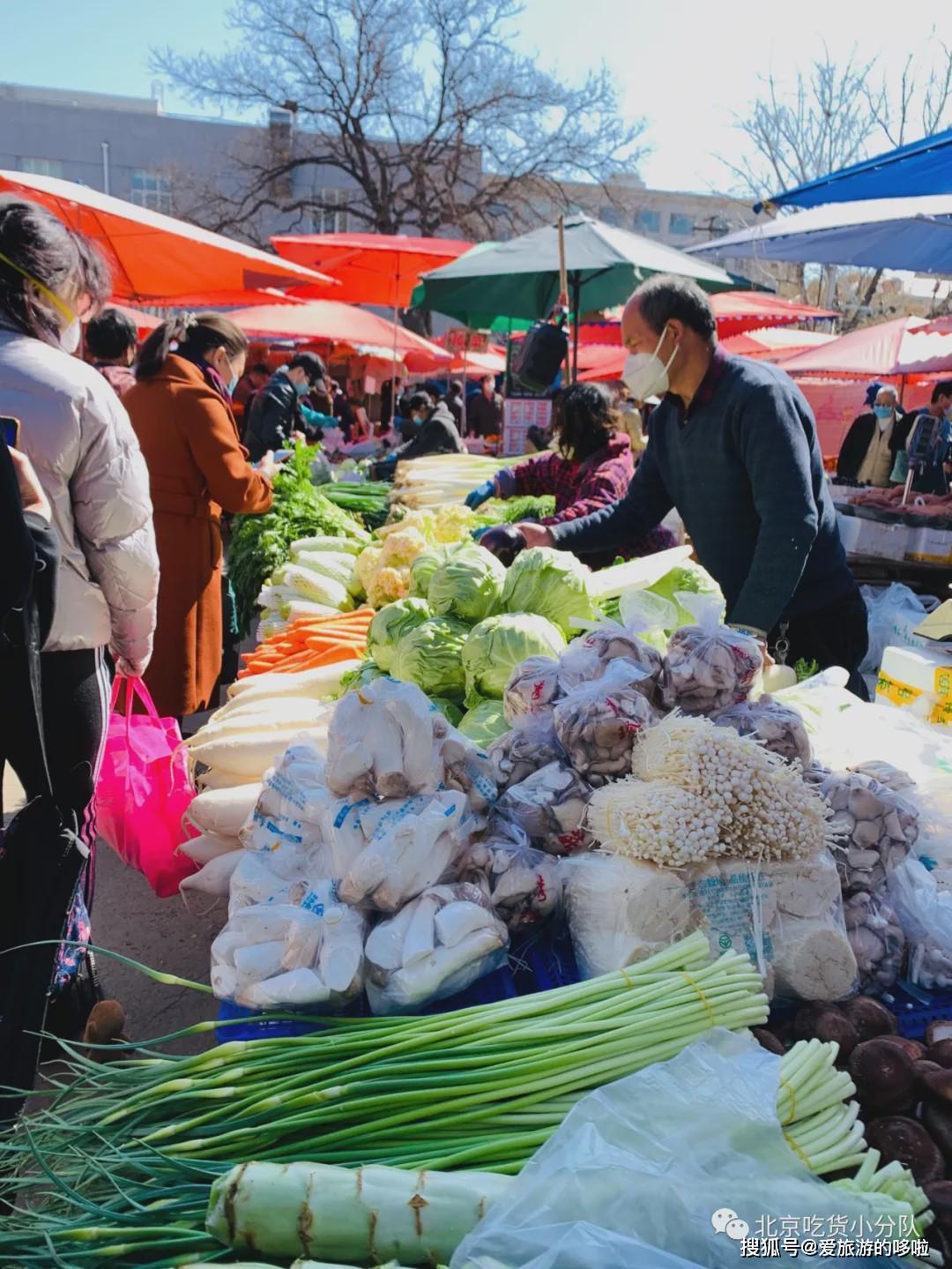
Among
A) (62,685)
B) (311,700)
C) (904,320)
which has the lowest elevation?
(311,700)

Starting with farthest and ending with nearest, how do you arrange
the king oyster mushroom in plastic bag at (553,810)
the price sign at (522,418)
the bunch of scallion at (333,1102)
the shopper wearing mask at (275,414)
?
the shopper wearing mask at (275,414)
the price sign at (522,418)
the king oyster mushroom in plastic bag at (553,810)
the bunch of scallion at (333,1102)

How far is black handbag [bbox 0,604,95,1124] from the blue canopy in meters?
4.73

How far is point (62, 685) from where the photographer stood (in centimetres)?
248

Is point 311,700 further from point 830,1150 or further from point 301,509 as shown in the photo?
point 301,509

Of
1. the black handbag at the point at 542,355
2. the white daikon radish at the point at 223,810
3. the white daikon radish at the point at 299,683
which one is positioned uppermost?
the black handbag at the point at 542,355

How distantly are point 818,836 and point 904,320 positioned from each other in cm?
1222

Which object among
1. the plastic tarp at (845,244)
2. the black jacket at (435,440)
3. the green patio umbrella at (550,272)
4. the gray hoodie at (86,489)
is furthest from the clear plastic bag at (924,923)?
the black jacket at (435,440)

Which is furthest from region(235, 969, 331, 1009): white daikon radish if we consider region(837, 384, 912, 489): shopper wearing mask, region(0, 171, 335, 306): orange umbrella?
region(837, 384, 912, 489): shopper wearing mask

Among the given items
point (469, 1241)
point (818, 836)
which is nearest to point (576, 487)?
point (818, 836)

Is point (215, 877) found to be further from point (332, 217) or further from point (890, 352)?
point (332, 217)

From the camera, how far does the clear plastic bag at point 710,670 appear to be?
186 centimetres

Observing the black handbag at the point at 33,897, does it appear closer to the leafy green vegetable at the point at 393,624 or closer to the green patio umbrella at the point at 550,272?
the leafy green vegetable at the point at 393,624

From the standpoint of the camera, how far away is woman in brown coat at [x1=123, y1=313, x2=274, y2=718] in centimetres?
410

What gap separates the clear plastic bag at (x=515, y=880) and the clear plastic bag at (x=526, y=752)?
0.73 feet
